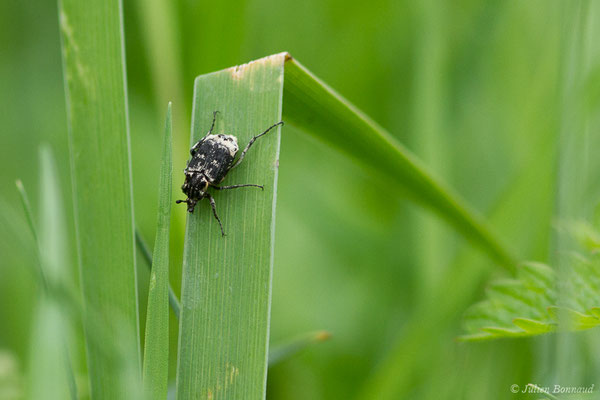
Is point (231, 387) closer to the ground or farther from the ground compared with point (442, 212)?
closer to the ground

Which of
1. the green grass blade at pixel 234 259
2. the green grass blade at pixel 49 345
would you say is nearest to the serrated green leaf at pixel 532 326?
the green grass blade at pixel 234 259

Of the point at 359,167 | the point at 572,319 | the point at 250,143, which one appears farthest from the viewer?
the point at 359,167

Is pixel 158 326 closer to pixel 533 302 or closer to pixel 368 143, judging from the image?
pixel 368 143

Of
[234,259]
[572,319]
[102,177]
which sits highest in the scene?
[102,177]

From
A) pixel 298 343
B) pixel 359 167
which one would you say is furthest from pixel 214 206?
pixel 359 167

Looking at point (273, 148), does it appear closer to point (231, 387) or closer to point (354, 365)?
point (231, 387)

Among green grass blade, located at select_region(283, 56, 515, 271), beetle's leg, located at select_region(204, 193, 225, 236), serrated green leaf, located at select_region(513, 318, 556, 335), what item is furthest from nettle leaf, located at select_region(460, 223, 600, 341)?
beetle's leg, located at select_region(204, 193, 225, 236)

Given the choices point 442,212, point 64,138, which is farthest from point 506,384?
point 64,138
